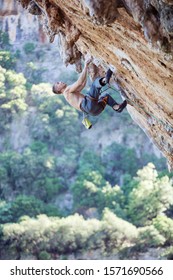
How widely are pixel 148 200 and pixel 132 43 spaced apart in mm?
17281

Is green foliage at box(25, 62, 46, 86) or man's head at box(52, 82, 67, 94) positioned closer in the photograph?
man's head at box(52, 82, 67, 94)

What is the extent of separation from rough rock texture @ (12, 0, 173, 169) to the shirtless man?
10.9 inches

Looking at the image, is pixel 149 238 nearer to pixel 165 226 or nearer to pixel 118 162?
pixel 165 226

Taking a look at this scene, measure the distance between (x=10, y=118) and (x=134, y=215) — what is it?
26.5 ft

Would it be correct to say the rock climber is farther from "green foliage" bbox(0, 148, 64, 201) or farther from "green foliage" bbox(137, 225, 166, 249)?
"green foliage" bbox(0, 148, 64, 201)

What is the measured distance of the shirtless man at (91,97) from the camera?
470 centimetres

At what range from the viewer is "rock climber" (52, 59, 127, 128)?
470 centimetres

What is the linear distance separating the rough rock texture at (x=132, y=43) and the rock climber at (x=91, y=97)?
0.88 feet

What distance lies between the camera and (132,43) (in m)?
4.28

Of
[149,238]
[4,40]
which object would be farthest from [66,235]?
[4,40]

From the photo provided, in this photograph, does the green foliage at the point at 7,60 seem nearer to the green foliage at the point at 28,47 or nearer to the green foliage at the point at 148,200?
the green foliage at the point at 28,47

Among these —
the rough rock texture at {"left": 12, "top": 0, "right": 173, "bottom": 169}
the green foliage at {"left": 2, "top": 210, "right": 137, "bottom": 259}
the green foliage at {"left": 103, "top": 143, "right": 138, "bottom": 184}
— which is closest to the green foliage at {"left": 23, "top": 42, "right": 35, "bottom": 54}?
the green foliage at {"left": 103, "top": 143, "right": 138, "bottom": 184}
